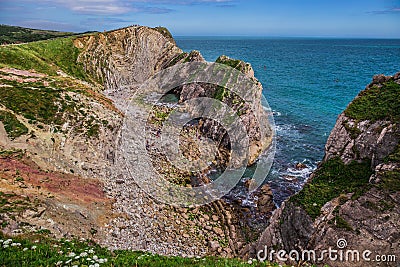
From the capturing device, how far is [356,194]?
1491 cm

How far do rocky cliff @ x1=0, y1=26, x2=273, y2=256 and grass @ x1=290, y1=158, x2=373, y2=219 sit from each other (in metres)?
7.98

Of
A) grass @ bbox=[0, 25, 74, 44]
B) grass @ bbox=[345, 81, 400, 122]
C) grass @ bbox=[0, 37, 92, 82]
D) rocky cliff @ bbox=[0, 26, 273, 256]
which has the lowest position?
rocky cliff @ bbox=[0, 26, 273, 256]

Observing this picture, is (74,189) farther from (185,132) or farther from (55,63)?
(55,63)

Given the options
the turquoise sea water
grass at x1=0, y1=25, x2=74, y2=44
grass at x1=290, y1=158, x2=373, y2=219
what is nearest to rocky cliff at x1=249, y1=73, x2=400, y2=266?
grass at x1=290, y1=158, x2=373, y2=219

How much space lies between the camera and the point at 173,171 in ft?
103

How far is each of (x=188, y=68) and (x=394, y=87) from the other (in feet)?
146

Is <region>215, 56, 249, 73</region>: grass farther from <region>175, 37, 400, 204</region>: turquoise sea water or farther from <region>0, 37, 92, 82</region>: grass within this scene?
<region>0, 37, 92, 82</region>: grass

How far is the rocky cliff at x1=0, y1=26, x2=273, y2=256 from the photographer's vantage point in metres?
18.6

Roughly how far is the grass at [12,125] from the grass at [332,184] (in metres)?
21.3

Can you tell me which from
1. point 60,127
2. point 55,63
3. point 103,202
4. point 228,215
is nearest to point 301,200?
point 228,215

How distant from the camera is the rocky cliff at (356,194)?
13.2 m
